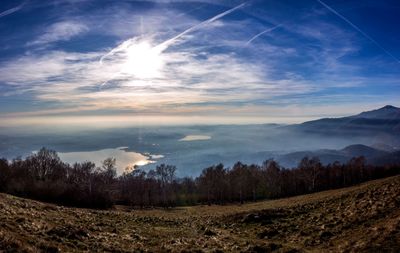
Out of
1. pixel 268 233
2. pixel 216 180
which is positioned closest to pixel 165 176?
pixel 216 180

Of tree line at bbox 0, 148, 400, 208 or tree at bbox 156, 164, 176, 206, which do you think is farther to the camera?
tree at bbox 156, 164, 176, 206

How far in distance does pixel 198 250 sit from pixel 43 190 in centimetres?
5047

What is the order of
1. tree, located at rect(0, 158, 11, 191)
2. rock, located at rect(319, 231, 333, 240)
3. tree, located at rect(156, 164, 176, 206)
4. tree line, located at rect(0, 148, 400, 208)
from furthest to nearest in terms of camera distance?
tree, located at rect(156, 164, 176, 206) < tree line, located at rect(0, 148, 400, 208) < tree, located at rect(0, 158, 11, 191) < rock, located at rect(319, 231, 333, 240)

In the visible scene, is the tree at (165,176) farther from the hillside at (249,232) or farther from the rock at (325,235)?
the rock at (325,235)

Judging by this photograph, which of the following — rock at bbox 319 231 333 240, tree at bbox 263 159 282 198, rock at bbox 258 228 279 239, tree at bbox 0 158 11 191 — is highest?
tree at bbox 0 158 11 191

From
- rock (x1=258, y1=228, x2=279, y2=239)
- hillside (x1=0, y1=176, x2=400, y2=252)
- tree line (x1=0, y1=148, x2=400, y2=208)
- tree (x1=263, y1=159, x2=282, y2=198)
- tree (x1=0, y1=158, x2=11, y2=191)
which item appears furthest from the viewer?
tree (x1=263, y1=159, x2=282, y2=198)

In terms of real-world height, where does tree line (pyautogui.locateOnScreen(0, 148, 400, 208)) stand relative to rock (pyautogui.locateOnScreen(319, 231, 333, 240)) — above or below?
below

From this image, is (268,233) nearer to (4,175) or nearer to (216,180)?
(4,175)

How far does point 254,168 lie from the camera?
11262cm

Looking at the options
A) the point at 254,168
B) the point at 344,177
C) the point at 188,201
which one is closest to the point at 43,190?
the point at 188,201

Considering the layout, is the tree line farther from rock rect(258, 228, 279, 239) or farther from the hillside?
rock rect(258, 228, 279, 239)

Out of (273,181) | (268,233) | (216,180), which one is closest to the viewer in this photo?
(268,233)

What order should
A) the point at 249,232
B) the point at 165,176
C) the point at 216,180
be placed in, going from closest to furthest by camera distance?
the point at 249,232 → the point at 216,180 → the point at 165,176

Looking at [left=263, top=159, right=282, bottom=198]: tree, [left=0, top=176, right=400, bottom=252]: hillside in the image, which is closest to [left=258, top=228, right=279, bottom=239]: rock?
[left=0, top=176, right=400, bottom=252]: hillside
